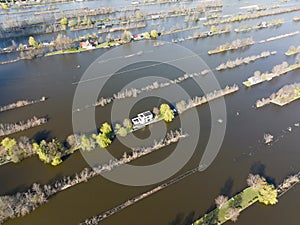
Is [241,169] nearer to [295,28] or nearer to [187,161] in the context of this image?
[187,161]

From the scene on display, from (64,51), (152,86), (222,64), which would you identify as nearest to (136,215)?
(152,86)

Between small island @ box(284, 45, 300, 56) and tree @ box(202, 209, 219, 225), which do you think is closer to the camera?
tree @ box(202, 209, 219, 225)

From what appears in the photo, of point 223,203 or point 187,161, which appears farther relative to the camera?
point 187,161

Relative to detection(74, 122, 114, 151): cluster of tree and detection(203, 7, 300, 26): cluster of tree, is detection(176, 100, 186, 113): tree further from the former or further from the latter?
detection(203, 7, 300, 26): cluster of tree

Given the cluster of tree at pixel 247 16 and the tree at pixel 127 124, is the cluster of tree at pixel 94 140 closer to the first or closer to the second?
the tree at pixel 127 124

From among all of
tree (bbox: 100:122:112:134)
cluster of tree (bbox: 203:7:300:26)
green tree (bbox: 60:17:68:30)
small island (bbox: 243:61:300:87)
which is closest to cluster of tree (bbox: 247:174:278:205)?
tree (bbox: 100:122:112:134)

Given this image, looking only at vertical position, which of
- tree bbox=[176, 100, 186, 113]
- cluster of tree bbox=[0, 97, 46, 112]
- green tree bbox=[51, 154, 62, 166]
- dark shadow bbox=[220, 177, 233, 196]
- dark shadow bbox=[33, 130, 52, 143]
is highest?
cluster of tree bbox=[0, 97, 46, 112]

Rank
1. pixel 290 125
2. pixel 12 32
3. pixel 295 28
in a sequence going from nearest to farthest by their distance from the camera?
pixel 290 125
pixel 12 32
pixel 295 28
